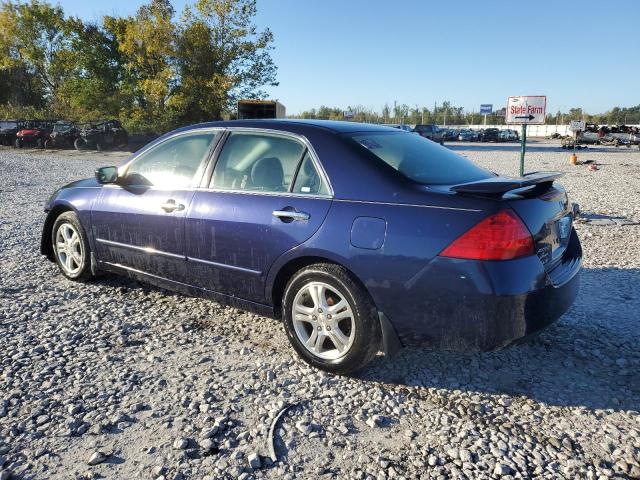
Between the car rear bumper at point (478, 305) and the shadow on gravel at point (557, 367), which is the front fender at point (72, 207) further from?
the car rear bumper at point (478, 305)

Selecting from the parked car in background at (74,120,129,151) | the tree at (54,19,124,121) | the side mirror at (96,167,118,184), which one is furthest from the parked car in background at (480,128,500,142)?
the side mirror at (96,167,118,184)

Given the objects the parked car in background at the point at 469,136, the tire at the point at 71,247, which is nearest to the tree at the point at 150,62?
the parked car in background at the point at 469,136

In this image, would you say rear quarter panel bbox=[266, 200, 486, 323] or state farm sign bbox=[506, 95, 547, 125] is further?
state farm sign bbox=[506, 95, 547, 125]

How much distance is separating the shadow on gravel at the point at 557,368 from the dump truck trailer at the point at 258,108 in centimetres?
2612

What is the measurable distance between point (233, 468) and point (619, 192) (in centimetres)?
1235

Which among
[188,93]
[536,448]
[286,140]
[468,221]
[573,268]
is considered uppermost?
[188,93]

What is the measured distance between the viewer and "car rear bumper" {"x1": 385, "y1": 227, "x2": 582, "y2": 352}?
2.64 metres

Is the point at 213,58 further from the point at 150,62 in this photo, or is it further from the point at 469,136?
the point at 469,136

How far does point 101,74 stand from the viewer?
3622 cm

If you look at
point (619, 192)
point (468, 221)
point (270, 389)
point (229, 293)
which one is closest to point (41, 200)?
point (229, 293)

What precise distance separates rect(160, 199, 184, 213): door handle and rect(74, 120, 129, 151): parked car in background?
90.9ft

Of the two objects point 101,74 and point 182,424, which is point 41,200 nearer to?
point 182,424

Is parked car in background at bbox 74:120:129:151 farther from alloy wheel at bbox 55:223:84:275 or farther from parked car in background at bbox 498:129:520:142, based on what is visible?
parked car in background at bbox 498:129:520:142

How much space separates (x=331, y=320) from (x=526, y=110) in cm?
788
